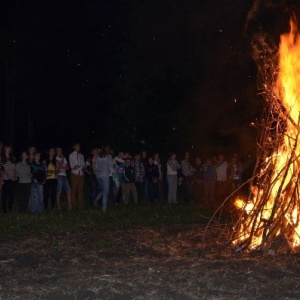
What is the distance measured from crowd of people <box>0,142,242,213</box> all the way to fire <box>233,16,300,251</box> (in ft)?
20.6

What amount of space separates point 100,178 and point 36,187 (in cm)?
150

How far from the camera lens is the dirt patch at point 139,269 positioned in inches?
309

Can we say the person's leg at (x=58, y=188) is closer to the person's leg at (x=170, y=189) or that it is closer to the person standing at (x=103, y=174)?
the person standing at (x=103, y=174)

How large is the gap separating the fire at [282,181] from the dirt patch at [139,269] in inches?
14.0

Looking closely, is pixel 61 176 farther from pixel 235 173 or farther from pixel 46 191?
pixel 235 173

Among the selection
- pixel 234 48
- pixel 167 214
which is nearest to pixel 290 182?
pixel 167 214

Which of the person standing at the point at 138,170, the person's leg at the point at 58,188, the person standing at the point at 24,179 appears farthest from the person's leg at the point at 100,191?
the person standing at the point at 24,179

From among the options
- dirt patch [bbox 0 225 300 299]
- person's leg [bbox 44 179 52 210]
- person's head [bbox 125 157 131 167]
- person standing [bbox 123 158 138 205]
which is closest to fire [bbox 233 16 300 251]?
dirt patch [bbox 0 225 300 299]

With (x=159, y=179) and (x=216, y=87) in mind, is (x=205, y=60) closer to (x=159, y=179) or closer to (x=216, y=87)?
(x=216, y=87)

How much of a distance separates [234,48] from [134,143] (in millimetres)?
9123

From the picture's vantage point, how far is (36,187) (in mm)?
16562

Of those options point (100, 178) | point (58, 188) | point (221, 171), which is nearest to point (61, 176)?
point (58, 188)

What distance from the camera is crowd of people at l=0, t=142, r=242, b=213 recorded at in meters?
16.5

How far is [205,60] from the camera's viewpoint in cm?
3083
